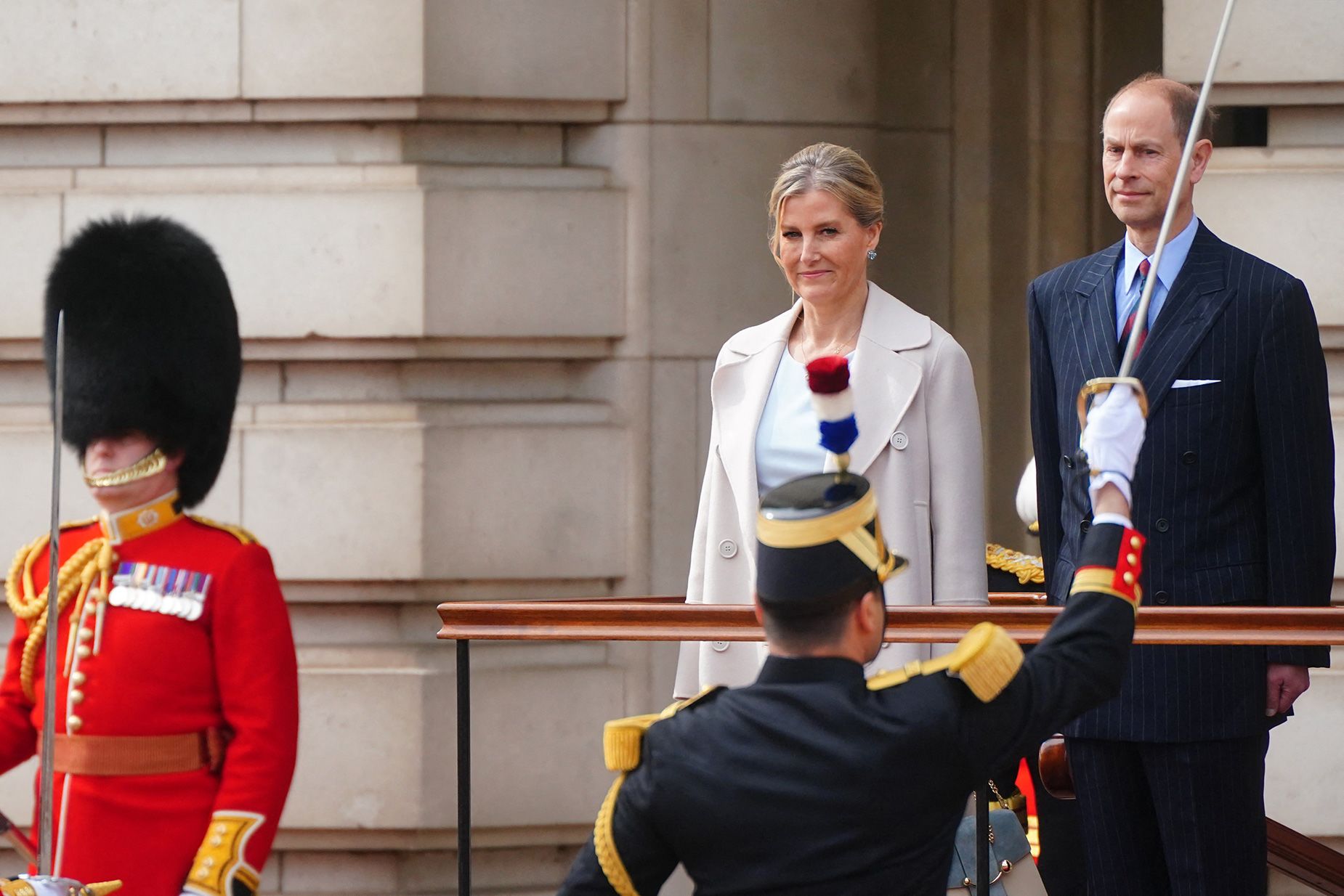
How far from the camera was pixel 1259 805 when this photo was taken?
3520mm

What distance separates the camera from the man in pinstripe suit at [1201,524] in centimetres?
347

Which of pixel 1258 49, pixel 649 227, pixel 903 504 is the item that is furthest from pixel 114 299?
pixel 1258 49

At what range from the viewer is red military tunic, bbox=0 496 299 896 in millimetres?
3324

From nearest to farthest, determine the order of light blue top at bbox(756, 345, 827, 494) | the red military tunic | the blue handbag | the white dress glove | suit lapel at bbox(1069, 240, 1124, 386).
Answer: the white dress glove < the red military tunic < suit lapel at bbox(1069, 240, 1124, 386) < light blue top at bbox(756, 345, 827, 494) < the blue handbag

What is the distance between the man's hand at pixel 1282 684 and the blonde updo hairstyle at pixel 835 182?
45.0 inches

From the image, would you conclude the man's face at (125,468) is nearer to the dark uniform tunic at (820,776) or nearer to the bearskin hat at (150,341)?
the bearskin hat at (150,341)

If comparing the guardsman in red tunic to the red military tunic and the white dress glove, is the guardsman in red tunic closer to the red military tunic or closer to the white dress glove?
the red military tunic

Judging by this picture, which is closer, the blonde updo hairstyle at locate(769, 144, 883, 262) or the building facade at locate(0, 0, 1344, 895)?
the blonde updo hairstyle at locate(769, 144, 883, 262)

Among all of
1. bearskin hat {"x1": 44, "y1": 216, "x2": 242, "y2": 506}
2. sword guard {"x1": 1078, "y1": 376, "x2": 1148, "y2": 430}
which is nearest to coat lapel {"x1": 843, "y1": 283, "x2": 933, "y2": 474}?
sword guard {"x1": 1078, "y1": 376, "x2": 1148, "y2": 430}

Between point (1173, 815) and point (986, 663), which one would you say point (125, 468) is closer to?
point (986, 663)

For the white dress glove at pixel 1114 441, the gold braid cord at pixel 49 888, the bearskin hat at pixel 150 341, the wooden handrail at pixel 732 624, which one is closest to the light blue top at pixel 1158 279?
the wooden handrail at pixel 732 624

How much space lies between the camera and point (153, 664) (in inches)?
134

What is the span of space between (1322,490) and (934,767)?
1350mm

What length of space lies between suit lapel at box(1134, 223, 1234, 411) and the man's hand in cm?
52
